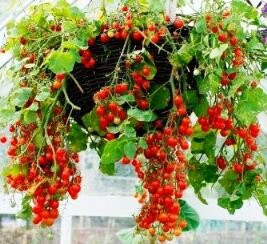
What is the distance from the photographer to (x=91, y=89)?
1.20m

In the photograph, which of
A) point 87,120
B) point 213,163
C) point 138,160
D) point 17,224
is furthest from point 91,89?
point 17,224

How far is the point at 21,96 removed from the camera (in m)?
1.18

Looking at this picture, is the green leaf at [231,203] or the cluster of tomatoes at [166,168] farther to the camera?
the green leaf at [231,203]

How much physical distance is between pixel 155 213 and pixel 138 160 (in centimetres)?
10

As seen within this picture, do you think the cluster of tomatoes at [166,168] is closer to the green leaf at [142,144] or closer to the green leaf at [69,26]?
the green leaf at [142,144]

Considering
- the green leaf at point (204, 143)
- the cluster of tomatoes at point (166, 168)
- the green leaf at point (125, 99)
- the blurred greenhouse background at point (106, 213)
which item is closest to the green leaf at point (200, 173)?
the green leaf at point (204, 143)

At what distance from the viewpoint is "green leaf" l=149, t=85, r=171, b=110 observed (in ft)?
3.80

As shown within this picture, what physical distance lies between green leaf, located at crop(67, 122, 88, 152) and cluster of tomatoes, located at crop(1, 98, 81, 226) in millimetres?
49

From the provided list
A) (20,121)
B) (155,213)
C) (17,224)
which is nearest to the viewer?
(155,213)

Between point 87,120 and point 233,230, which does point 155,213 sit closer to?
point 87,120

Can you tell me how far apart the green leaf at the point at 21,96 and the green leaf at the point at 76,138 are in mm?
137

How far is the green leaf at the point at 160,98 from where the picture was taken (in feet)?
3.80

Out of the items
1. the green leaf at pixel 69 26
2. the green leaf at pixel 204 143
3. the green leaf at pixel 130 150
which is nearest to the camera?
the green leaf at pixel 130 150

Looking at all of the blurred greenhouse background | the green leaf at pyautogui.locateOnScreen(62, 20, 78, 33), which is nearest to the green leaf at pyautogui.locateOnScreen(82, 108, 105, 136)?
the green leaf at pyautogui.locateOnScreen(62, 20, 78, 33)
